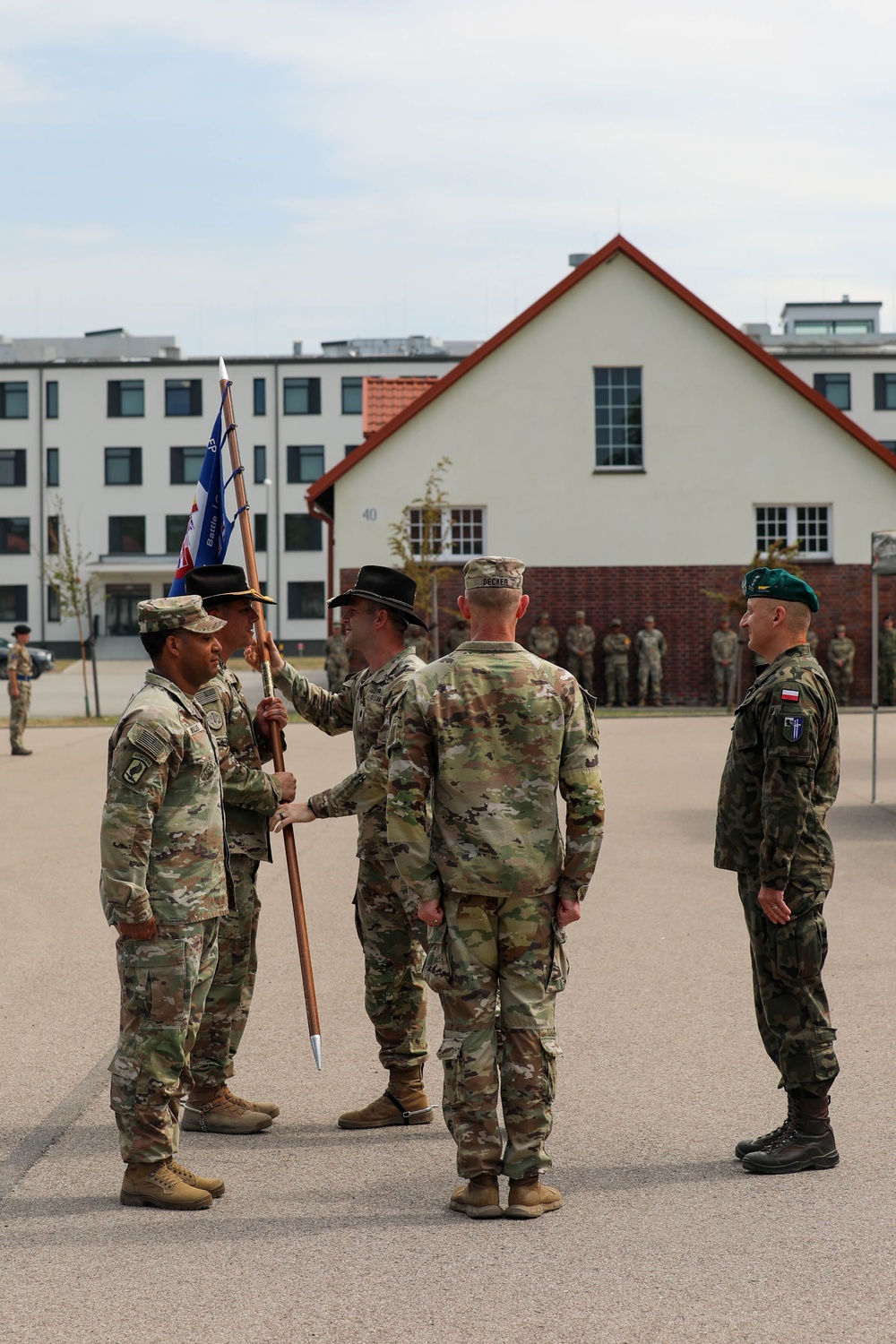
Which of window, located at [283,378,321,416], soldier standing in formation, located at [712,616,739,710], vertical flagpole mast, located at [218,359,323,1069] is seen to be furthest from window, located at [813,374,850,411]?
vertical flagpole mast, located at [218,359,323,1069]

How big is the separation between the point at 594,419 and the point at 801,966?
2770cm

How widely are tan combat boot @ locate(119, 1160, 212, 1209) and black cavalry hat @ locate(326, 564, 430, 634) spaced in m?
2.16

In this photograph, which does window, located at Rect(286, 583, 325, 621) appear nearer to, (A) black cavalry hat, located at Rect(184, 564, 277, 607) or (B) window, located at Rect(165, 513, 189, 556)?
(B) window, located at Rect(165, 513, 189, 556)

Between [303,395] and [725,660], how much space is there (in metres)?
37.6

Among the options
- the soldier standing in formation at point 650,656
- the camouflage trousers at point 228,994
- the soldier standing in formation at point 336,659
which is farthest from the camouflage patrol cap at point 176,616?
the soldier standing in formation at point 336,659

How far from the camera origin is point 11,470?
212ft

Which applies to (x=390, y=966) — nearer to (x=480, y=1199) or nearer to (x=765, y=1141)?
(x=480, y=1199)

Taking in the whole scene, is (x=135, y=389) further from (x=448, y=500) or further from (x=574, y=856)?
(x=574, y=856)

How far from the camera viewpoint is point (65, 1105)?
5.62 metres

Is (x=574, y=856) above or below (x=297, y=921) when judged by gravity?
above

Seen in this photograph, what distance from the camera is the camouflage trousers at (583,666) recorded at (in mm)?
31031

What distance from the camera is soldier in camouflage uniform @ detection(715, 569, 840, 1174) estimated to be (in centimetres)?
484

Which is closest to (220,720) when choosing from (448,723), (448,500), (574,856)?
(448,723)

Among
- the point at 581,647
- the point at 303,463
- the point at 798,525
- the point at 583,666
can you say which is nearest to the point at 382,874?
the point at 581,647
